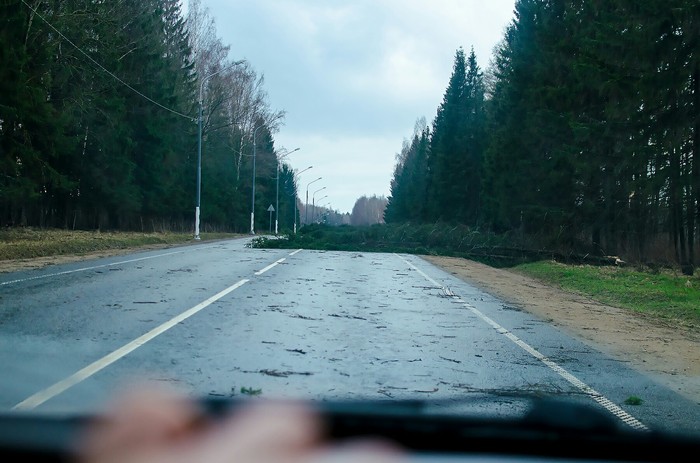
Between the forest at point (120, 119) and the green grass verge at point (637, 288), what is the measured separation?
23.1m

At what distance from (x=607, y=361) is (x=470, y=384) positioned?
98.4 inches

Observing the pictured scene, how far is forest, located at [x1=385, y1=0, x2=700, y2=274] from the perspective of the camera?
72.4 feet

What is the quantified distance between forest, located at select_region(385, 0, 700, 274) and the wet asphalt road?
469 inches

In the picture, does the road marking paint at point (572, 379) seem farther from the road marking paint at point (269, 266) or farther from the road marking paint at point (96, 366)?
Result: the road marking paint at point (269, 266)

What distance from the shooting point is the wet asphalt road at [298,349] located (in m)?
5.97

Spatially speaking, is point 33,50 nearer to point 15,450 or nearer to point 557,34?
point 557,34

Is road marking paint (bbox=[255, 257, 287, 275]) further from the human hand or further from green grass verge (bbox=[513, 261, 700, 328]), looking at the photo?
the human hand

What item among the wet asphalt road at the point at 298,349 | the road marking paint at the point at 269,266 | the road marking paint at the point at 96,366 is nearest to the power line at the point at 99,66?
the road marking paint at the point at 269,266

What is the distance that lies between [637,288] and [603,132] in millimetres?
10073

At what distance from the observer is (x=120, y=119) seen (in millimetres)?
46438

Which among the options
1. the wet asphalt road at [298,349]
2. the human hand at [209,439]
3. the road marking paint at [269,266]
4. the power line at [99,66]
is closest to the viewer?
the human hand at [209,439]

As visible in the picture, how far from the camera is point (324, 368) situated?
6.99 meters

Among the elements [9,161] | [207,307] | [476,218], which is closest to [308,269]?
[207,307]

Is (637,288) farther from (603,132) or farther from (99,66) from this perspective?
(99,66)
